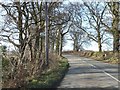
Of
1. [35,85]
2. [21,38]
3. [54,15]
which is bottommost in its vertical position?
[35,85]

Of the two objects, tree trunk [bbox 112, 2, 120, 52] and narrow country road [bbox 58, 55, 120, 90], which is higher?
tree trunk [bbox 112, 2, 120, 52]

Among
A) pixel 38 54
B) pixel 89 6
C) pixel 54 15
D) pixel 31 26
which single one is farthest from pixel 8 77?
pixel 89 6

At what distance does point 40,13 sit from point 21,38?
3.97 metres

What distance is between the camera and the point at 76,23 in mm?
65812

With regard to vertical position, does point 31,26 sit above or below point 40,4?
below

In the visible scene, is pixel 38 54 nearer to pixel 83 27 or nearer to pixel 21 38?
pixel 21 38

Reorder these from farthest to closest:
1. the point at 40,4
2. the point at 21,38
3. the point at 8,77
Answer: the point at 40,4 < the point at 21,38 < the point at 8,77

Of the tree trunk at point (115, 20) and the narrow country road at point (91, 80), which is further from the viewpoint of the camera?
the tree trunk at point (115, 20)

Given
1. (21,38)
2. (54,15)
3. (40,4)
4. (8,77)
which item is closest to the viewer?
(8,77)

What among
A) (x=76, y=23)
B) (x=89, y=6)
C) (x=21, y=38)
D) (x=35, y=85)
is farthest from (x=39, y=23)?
(x=76, y=23)

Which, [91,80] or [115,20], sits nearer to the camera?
[91,80]

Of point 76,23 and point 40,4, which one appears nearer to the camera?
point 40,4

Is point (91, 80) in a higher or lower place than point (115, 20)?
lower

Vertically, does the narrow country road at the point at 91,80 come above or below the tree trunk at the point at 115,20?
below
